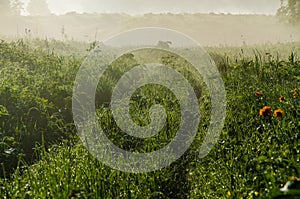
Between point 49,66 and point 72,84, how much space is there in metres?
0.94

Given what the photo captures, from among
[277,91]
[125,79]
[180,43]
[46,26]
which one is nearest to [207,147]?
[277,91]

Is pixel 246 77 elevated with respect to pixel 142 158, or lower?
elevated

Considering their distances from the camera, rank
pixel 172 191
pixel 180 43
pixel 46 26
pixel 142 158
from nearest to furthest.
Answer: pixel 172 191
pixel 142 158
pixel 180 43
pixel 46 26

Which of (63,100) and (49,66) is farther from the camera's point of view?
(49,66)

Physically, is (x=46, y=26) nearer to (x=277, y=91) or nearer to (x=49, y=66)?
(x=49, y=66)

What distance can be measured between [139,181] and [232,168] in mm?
815

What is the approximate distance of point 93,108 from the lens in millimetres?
5562

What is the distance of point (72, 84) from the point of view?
617 cm

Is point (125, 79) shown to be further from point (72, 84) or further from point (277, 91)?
point (277, 91)

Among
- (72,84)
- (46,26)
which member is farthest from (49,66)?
(46,26)

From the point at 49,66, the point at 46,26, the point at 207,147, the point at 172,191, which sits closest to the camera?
the point at 172,191

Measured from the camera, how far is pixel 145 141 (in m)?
4.18

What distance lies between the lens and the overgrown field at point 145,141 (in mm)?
2855

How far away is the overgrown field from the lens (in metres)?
2.86
